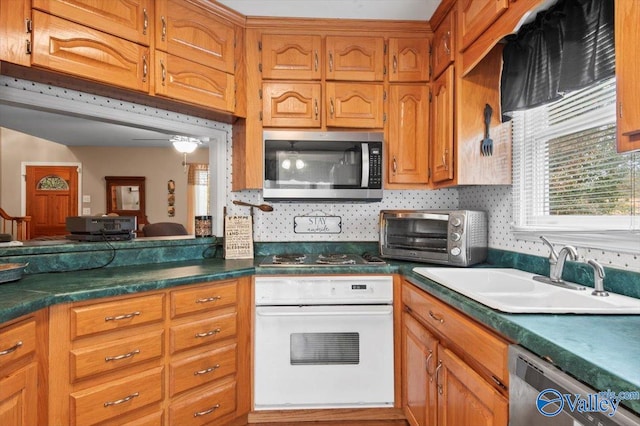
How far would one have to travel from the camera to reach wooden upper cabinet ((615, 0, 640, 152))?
0.86m

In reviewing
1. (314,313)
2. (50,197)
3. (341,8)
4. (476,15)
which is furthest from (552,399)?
(50,197)

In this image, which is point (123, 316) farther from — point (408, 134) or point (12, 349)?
point (408, 134)

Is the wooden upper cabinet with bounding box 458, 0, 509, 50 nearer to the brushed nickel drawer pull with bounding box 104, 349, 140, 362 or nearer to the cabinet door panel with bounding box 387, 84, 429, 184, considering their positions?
the cabinet door panel with bounding box 387, 84, 429, 184

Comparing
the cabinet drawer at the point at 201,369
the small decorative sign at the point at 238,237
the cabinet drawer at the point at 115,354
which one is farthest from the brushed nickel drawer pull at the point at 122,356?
the small decorative sign at the point at 238,237

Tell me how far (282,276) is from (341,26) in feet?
5.39

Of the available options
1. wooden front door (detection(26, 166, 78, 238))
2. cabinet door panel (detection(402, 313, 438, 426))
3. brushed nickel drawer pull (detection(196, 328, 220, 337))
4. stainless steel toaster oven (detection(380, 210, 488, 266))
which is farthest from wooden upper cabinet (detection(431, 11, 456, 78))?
wooden front door (detection(26, 166, 78, 238))

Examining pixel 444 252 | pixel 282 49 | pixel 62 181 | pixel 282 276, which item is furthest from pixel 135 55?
pixel 62 181

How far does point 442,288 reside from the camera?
1.44 m

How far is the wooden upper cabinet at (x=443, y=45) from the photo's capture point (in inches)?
78.7

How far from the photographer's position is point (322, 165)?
2271 mm

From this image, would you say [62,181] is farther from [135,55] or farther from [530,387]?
[530,387]

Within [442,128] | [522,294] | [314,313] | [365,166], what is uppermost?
[442,128]

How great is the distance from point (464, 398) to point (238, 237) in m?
1.64

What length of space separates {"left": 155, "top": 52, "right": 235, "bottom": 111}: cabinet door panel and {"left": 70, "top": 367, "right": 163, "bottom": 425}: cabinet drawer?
1.43 m
